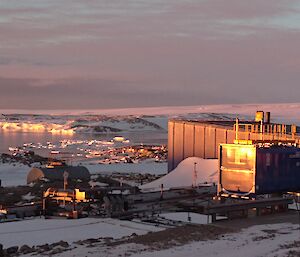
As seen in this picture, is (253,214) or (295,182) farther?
(295,182)

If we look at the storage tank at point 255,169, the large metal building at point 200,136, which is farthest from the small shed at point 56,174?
the storage tank at point 255,169

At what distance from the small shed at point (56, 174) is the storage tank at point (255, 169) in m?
14.2

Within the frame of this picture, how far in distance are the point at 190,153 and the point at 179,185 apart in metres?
4.94

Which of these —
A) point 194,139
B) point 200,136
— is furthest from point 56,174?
point 200,136

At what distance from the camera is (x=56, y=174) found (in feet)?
112

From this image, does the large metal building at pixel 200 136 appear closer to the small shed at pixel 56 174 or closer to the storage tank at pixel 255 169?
the small shed at pixel 56 174

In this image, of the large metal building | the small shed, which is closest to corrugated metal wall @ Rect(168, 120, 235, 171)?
the large metal building

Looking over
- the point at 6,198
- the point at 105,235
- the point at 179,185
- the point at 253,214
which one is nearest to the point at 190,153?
the point at 179,185

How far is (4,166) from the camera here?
1902 inches

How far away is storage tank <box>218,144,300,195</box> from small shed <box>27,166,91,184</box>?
14.2m

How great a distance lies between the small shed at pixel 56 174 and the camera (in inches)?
1327

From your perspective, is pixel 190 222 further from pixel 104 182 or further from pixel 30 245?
pixel 104 182

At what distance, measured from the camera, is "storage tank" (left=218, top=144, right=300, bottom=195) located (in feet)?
70.1

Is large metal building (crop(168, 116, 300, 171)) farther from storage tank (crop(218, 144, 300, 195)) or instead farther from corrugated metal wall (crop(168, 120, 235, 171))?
storage tank (crop(218, 144, 300, 195))
